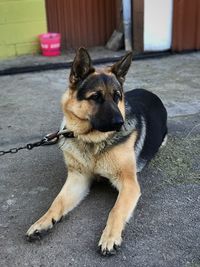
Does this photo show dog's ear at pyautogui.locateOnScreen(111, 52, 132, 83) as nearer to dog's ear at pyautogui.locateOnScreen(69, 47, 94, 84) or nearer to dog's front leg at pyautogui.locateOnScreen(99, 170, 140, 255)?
dog's ear at pyautogui.locateOnScreen(69, 47, 94, 84)

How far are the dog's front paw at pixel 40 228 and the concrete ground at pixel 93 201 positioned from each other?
44mm

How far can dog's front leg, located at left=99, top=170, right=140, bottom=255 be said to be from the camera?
2742mm

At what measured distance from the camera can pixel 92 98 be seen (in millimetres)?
3135

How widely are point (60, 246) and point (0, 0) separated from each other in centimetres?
586

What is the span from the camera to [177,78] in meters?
6.52

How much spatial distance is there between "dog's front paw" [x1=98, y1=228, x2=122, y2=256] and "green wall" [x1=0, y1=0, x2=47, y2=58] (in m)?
5.82

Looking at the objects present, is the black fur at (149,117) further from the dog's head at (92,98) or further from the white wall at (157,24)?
the white wall at (157,24)

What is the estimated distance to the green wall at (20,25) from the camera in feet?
25.4

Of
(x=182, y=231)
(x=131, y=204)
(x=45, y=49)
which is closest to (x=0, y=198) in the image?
(x=131, y=204)

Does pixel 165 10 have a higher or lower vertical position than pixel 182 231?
higher

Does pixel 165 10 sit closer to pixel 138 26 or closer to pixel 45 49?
pixel 138 26

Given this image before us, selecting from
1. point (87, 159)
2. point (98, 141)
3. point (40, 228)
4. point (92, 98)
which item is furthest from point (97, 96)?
point (40, 228)

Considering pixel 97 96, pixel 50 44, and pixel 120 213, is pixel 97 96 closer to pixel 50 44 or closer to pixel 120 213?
pixel 120 213

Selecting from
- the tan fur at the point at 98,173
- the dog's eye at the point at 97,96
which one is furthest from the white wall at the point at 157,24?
the dog's eye at the point at 97,96
